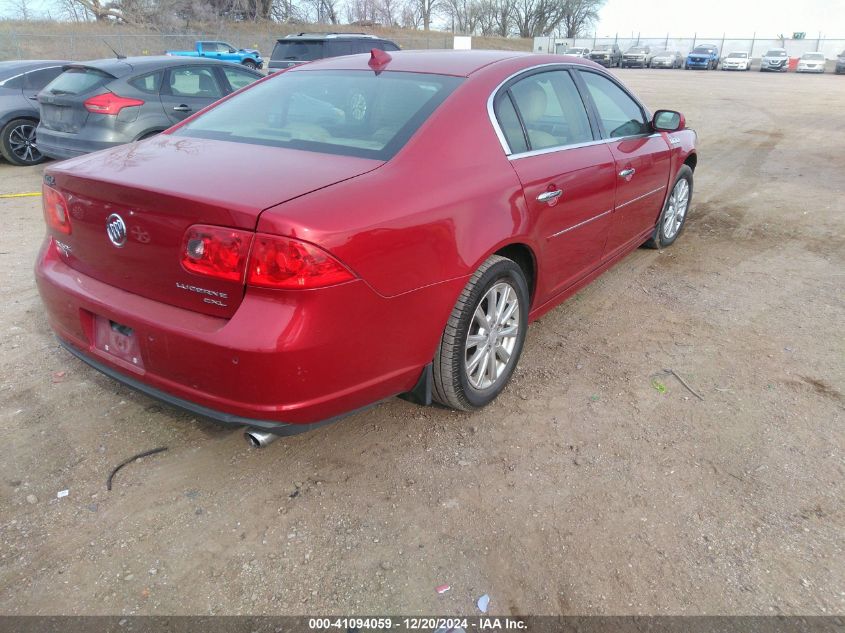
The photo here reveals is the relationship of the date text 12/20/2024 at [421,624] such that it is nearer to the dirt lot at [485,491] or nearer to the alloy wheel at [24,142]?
the dirt lot at [485,491]

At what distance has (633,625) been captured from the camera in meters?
2.00

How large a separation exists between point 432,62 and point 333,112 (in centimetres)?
65

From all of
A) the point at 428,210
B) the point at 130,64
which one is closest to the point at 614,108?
the point at 428,210

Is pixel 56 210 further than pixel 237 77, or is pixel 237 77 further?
pixel 237 77

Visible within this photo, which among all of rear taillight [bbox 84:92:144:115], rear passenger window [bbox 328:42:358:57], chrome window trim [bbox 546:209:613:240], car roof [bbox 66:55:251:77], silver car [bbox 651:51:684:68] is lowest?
silver car [bbox 651:51:684:68]

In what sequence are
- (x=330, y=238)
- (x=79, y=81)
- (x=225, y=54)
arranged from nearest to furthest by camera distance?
1. (x=330, y=238)
2. (x=79, y=81)
3. (x=225, y=54)

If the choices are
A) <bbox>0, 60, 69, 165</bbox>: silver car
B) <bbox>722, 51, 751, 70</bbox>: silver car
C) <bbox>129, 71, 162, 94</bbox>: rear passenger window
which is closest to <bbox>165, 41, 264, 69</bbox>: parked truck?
<bbox>0, 60, 69, 165</bbox>: silver car

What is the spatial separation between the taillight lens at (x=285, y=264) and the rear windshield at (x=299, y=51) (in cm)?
1242

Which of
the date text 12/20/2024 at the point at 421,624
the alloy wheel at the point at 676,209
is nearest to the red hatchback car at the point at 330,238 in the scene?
the date text 12/20/2024 at the point at 421,624

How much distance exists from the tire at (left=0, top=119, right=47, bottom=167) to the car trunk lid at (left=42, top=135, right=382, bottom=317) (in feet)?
25.4

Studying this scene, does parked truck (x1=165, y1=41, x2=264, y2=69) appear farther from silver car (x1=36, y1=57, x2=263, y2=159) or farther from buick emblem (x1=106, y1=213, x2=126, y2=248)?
buick emblem (x1=106, y1=213, x2=126, y2=248)

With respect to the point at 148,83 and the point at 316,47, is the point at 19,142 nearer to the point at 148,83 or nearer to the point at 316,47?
the point at 148,83

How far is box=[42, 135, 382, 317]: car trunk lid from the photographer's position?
217 cm

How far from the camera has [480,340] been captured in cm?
294
